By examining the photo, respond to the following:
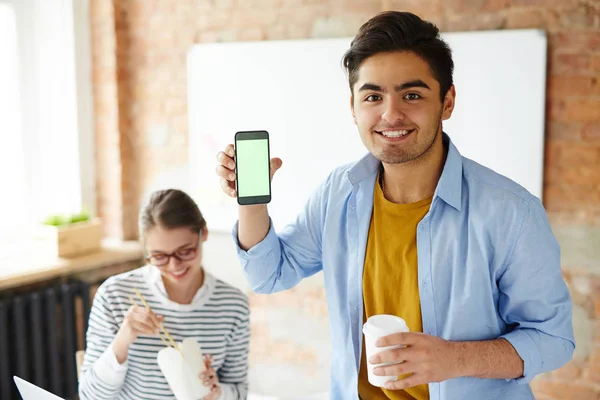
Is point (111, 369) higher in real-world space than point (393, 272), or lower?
lower

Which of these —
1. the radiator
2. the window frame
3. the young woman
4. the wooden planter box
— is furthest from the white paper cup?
the window frame

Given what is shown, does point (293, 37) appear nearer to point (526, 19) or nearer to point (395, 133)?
point (526, 19)

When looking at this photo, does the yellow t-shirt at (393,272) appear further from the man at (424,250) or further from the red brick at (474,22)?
the red brick at (474,22)

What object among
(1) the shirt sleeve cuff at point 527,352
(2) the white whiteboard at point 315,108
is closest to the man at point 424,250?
(1) the shirt sleeve cuff at point 527,352

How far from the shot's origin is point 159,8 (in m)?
3.49

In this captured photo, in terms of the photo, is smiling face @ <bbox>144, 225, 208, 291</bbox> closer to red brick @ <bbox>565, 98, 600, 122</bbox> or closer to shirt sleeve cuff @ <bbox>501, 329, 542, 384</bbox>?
shirt sleeve cuff @ <bbox>501, 329, 542, 384</bbox>

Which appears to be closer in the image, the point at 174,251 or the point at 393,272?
the point at 393,272

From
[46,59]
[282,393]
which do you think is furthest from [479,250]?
[46,59]

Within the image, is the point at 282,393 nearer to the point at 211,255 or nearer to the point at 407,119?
the point at 211,255

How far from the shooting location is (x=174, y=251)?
2.02m

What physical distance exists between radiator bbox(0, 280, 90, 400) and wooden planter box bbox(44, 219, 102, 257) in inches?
6.5

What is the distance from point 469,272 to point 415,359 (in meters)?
0.25

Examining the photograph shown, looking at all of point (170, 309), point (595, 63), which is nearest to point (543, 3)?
point (595, 63)

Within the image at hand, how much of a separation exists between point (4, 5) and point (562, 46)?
8.86 feet
